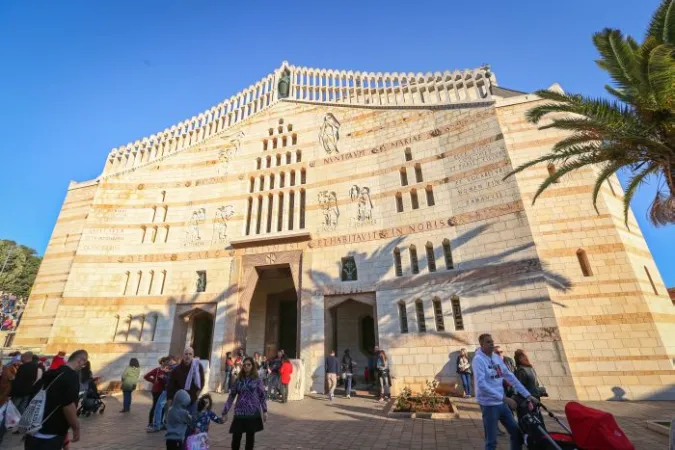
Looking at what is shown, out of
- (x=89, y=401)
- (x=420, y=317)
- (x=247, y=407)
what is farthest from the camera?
(x=420, y=317)

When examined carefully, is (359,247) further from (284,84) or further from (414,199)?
(284,84)

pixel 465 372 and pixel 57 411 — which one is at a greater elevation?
pixel 57 411

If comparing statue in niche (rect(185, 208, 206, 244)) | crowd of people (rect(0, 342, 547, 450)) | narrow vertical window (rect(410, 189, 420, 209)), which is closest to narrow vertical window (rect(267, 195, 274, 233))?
statue in niche (rect(185, 208, 206, 244))

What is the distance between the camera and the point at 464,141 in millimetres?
15227

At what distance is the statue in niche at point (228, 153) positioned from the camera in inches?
790

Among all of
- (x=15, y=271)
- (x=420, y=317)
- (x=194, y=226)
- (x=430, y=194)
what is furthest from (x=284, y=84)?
(x=15, y=271)

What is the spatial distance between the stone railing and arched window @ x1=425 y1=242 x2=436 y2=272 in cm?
804

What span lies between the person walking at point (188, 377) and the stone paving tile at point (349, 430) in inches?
66.6

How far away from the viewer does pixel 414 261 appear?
47.1 ft

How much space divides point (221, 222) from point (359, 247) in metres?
8.36

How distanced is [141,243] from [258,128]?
32.9ft

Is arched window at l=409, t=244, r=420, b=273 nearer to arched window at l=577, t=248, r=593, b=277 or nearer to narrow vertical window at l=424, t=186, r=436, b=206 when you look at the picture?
narrow vertical window at l=424, t=186, r=436, b=206

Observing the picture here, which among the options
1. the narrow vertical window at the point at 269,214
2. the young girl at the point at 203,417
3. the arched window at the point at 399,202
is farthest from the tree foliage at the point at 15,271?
the young girl at the point at 203,417

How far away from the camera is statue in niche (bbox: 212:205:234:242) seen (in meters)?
17.9
